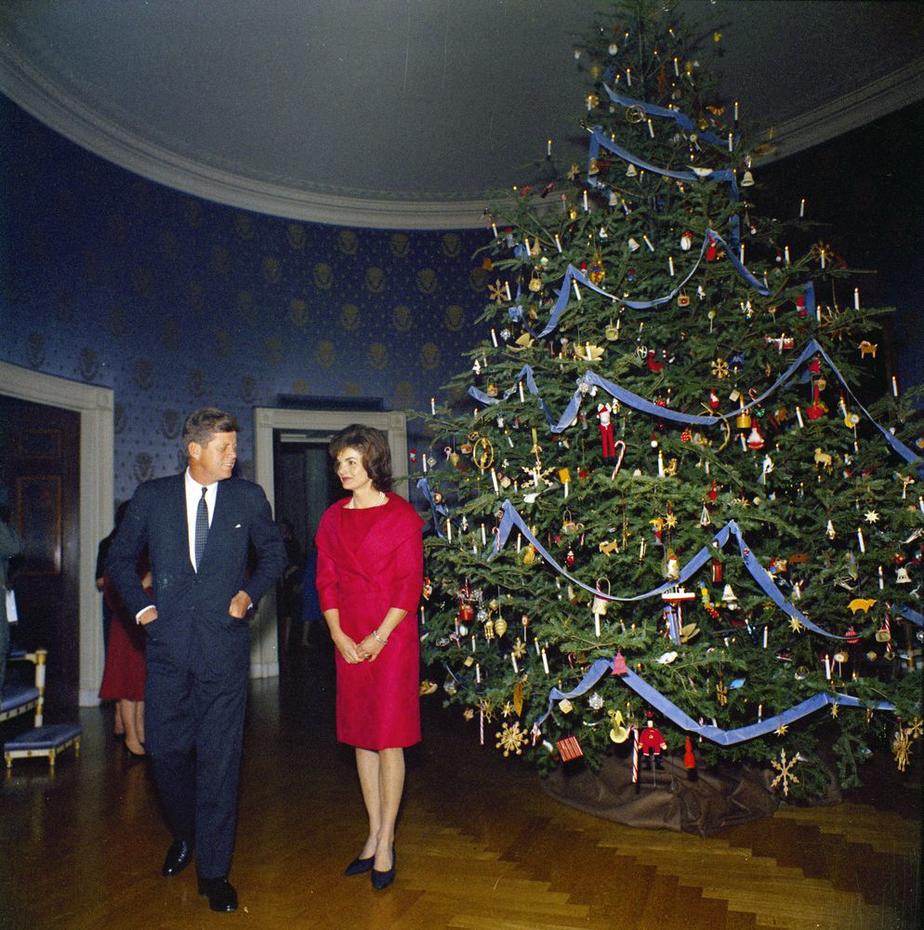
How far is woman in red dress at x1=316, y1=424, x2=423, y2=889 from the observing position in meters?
2.74

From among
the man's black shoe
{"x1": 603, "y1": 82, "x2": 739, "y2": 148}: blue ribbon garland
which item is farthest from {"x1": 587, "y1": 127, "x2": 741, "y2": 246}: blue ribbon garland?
the man's black shoe

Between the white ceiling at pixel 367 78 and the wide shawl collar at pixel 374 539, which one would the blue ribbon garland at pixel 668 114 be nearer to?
the white ceiling at pixel 367 78

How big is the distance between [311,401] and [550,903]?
5.44 metres

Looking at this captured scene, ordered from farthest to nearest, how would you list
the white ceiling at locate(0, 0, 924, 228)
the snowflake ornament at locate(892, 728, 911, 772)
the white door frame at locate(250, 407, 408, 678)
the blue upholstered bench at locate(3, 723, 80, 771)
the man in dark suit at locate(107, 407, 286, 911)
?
the white door frame at locate(250, 407, 408, 678) < the white ceiling at locate(0, 0, 924, 228) < the blue upholstered bench at locate(3, 723, 80, 771) < the snowflake ornament at locate(892, 728, 911, 772) < the man in dark suit at locate(107, 407, 286, 911)

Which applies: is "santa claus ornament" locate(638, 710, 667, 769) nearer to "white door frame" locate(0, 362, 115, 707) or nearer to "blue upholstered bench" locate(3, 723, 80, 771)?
"blue upholstered bench" locate(3, 723, 80, 771)

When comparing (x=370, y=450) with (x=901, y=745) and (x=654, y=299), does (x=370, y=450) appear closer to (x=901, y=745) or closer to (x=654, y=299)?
(x=654, y=299)

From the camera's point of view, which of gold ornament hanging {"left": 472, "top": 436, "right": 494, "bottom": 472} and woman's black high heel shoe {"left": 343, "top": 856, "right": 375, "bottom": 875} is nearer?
woman's black high heel shoe {"left": 343, "top": 856, "right": 375, "bottom": 875}

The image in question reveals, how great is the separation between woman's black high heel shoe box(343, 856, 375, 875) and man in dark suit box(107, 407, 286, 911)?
1.36 ft

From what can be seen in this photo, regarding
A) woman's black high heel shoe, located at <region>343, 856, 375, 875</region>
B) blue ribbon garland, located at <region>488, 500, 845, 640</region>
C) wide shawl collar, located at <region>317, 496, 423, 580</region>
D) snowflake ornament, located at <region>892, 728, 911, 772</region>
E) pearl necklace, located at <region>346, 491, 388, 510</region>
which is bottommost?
woman's black high heel shoe, located at <region>343, 856, 375, 875</region>

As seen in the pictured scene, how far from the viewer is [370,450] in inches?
113

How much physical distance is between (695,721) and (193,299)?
5.45 m

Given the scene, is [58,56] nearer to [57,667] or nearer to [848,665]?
[57,667]

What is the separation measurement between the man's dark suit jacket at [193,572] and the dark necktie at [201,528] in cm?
2

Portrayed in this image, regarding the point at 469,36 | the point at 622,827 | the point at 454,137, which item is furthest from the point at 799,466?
the point at 454,137
